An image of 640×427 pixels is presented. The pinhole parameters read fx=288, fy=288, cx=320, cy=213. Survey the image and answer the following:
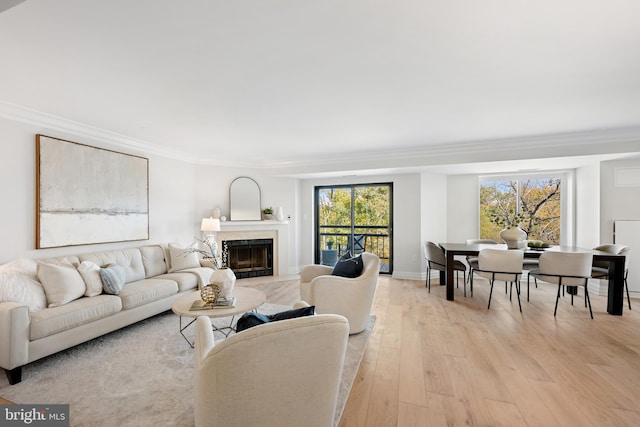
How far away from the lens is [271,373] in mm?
1217

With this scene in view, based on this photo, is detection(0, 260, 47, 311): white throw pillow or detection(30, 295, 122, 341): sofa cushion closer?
detection(30, 295, 122, 341): sofa cushion

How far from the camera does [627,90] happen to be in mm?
2611

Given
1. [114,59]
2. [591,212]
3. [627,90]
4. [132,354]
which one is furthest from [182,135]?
[591,212]

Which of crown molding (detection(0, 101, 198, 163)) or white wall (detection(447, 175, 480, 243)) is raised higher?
crown molding (detection(0, 101, 198, 163))

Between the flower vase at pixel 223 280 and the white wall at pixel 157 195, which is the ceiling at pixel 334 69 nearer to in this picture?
the white wall at pixel 157 195

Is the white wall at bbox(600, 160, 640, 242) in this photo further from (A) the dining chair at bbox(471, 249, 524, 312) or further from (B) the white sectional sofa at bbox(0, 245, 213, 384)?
(B) the white sectional sofa at bbox(0, 245, 213, 384)

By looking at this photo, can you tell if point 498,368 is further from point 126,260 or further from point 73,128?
point 73,128

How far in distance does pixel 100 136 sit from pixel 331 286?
3.63m

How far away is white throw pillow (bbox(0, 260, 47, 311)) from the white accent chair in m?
2.36

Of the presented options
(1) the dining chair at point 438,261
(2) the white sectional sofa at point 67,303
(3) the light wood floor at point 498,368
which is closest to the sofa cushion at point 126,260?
(2) the white sectional sofa at point 67,303

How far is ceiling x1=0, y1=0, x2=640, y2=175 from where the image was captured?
1630mm

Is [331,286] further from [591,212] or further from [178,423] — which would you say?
[591,212]

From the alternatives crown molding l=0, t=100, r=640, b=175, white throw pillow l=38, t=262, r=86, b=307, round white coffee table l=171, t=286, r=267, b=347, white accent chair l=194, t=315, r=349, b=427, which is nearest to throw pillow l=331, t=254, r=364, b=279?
round white coffee table l=171, t=286, r=267, b=347

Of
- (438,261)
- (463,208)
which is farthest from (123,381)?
(463,208)
